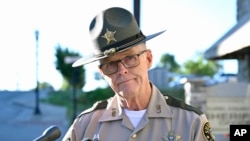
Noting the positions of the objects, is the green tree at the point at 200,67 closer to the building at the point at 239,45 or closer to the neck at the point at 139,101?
the building at the point at 239,45

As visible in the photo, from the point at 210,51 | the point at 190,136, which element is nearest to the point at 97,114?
the point at 190,136

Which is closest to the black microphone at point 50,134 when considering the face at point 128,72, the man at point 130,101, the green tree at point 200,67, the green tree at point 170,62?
the man at point 130,101

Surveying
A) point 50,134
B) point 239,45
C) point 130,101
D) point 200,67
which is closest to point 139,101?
point 130,101

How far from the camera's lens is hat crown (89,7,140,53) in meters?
2.11

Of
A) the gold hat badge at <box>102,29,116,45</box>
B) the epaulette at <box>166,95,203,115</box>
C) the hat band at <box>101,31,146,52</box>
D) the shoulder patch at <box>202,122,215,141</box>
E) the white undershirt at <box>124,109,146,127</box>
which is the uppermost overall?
the gold hat badge at <box>102,29,116,45</box>

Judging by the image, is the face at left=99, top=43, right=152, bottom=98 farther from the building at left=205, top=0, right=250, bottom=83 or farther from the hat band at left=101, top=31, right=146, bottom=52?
the building at left=205, top=0, right=250, bottom=83

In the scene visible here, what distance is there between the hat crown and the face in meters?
0.06

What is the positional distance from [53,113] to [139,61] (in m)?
23.8

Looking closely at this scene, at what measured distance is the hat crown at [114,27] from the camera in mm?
2111

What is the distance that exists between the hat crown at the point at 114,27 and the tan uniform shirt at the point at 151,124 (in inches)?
10.8

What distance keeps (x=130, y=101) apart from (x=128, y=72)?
0.14 meters

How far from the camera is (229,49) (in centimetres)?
760

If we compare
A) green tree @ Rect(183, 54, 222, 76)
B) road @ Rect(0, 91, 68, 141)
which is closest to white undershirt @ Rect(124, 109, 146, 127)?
road @ Rect(0, 91, 68, 141)

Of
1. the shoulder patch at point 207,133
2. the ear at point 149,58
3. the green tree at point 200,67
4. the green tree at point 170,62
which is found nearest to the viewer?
the shoulder patch at point 207,133
